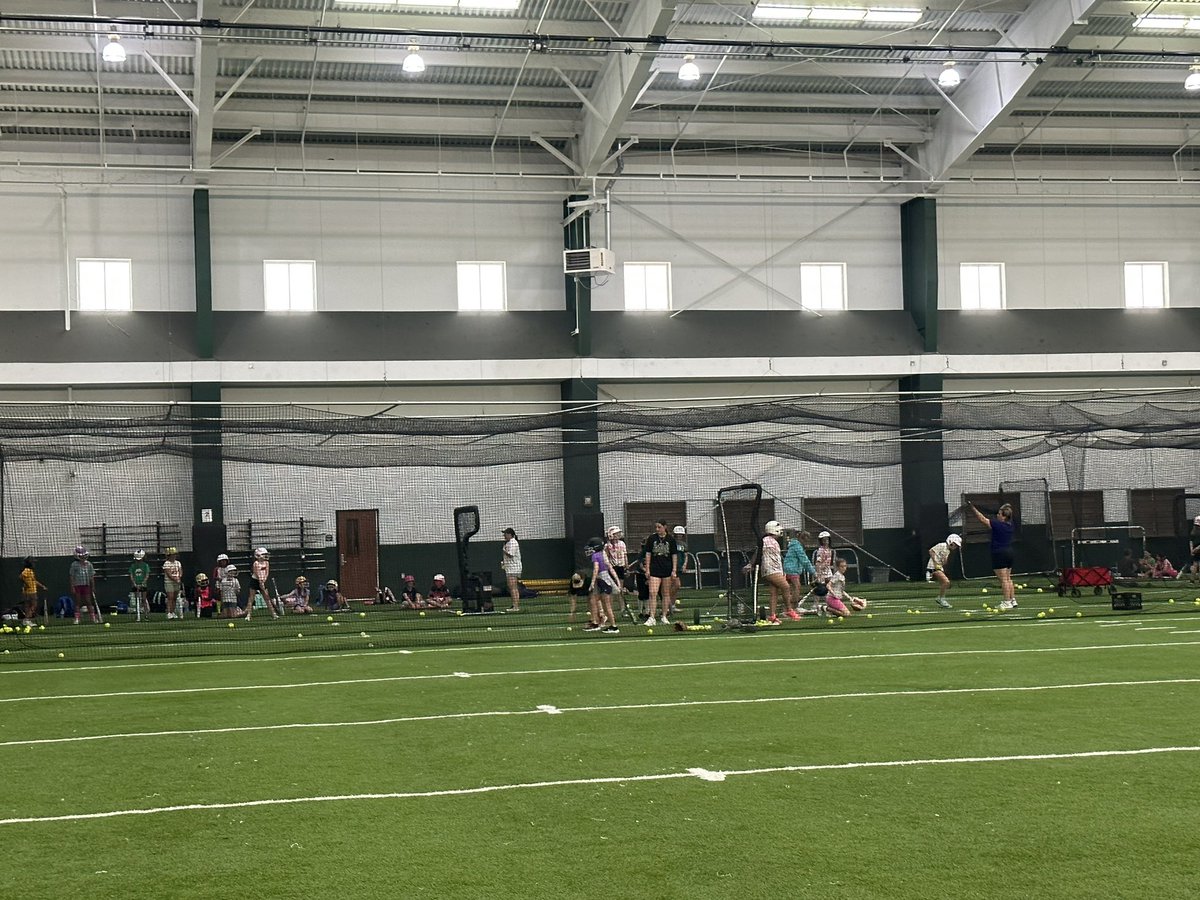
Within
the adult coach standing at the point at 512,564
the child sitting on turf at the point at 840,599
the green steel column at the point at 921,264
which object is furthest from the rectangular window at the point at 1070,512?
the adult coach standing at the point at 512,564

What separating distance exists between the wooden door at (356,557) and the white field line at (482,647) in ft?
41.6

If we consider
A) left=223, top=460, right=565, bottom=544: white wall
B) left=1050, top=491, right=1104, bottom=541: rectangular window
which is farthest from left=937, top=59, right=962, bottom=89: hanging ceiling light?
left=223, top=460, right=565, bottom=544: white wall

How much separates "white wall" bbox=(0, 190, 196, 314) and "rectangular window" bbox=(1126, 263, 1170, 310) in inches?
932

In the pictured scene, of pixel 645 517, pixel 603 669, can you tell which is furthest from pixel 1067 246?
pixel 603 669

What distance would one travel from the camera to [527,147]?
101 feet

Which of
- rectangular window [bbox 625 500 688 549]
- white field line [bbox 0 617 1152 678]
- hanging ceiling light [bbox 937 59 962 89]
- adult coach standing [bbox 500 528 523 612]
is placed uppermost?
hanging ceiling light [bbox 937 59 962 89]

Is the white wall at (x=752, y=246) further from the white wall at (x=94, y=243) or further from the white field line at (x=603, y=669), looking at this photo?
the white field line at (x=603, y=669)

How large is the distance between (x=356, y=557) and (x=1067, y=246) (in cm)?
1982

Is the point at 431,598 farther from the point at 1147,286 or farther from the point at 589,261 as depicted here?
the point at 1147,286

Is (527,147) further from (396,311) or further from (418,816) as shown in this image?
(418,816)

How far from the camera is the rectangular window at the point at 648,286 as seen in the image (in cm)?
3161

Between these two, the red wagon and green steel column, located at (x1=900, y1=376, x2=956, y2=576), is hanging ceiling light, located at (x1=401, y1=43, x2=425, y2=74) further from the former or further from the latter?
the red wagon

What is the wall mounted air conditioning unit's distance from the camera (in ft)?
94.3

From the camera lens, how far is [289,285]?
1180 inches
